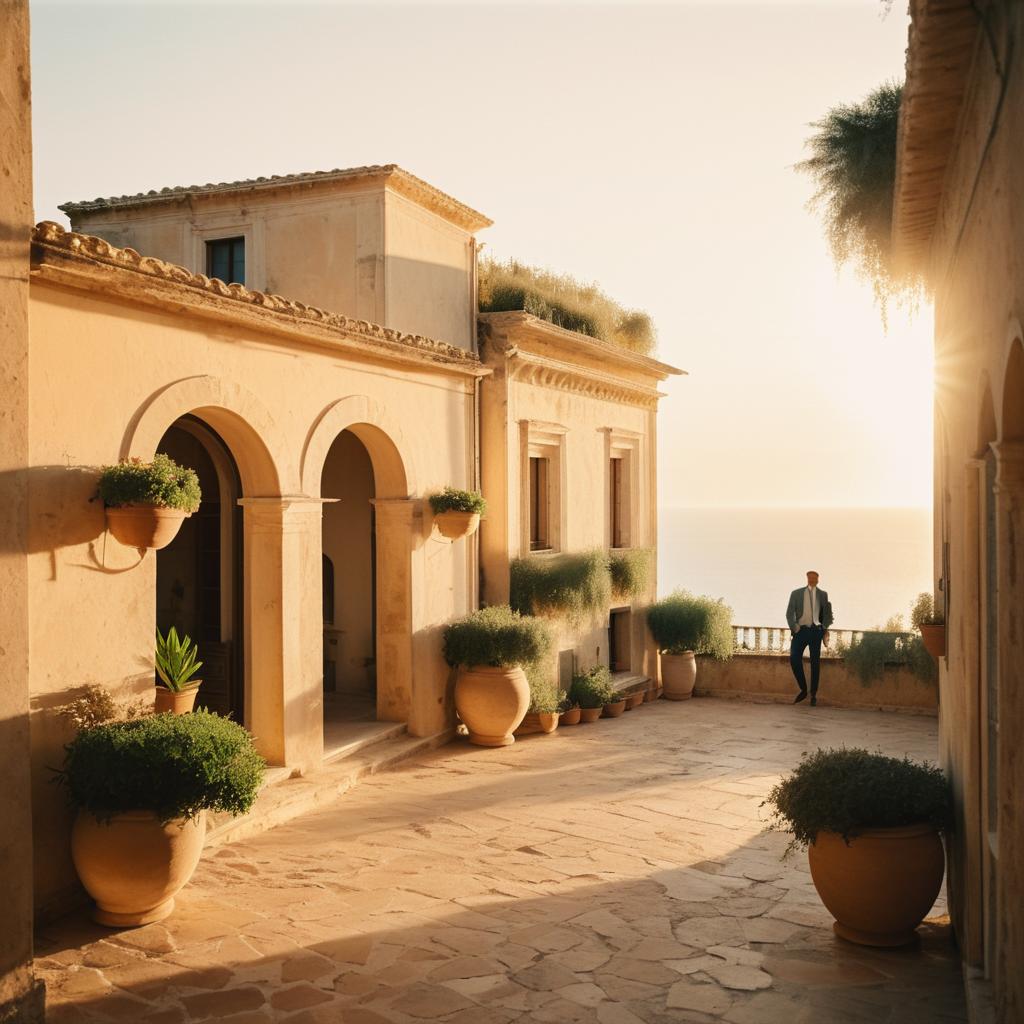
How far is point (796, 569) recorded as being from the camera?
113m

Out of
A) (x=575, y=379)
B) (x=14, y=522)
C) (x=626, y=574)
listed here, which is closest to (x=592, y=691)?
(x=626, y=574)

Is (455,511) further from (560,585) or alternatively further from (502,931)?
(502,931)

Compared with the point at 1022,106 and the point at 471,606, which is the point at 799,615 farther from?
the point at 1022,106

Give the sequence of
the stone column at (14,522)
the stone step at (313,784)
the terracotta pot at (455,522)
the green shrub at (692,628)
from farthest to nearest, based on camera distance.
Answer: the green shrub at (692,628)
the terracotta pot at (455,522)
the stone step at (313,784)
the stone column at (14,522)

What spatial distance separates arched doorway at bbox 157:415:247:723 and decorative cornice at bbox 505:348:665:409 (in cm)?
435

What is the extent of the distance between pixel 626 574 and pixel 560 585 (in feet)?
9.31

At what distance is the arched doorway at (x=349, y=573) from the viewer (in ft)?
45.8

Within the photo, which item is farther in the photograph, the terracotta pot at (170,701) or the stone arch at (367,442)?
the stone arch at (367,442)

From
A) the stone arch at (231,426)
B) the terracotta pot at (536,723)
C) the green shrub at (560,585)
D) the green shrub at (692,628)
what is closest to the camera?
the stone arch at (231,426)

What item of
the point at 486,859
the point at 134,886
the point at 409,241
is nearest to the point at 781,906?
the point at 486,859

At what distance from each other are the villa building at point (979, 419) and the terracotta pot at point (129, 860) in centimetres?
459

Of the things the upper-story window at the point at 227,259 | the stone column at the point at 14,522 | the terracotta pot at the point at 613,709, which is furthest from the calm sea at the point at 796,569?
the stone column at the point at 14,522

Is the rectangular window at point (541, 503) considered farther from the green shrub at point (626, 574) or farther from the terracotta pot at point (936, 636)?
the terracotta pot at point (936, 636)

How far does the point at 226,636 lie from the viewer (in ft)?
38.0
